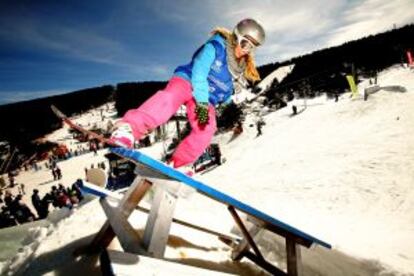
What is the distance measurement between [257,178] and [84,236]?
30.1 feet

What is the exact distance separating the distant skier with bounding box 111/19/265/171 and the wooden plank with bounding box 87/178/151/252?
47cm

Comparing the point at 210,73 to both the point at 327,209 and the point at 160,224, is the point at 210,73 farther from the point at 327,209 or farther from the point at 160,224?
the point at 327,209

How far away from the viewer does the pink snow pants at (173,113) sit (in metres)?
3.28

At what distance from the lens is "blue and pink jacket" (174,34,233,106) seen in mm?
3529

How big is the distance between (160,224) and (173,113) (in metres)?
1.65

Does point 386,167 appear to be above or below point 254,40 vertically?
below

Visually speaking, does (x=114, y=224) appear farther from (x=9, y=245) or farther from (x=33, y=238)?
(x=9, y=245)

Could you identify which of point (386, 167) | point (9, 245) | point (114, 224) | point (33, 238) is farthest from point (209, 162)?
point (114, 224)

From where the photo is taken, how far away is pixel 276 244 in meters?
3.95

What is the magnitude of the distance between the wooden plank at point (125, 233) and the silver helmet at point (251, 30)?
2474 millimetres

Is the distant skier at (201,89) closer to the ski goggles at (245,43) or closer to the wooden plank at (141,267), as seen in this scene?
the ski goggles at (245,43)

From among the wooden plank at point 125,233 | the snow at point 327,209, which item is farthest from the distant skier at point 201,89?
the snow at point 327,209

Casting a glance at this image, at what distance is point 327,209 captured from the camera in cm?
756

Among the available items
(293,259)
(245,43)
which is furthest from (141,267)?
(245,43)
